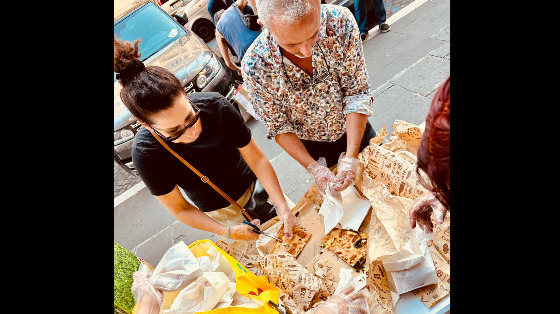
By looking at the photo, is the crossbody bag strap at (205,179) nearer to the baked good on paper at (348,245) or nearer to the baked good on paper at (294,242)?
the baked good on paper at (294,242)

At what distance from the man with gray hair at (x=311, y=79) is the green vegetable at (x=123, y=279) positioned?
940mm

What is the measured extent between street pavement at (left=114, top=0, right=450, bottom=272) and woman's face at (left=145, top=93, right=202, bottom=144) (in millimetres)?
2067

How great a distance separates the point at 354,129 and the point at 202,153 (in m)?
0.83

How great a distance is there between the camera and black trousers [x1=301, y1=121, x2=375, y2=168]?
1.99 m

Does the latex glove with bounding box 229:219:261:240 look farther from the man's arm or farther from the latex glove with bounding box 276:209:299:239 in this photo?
the man's arm

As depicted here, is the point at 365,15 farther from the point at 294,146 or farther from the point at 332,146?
the point at 294,146

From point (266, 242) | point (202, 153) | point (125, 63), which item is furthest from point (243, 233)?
point (125, 63)

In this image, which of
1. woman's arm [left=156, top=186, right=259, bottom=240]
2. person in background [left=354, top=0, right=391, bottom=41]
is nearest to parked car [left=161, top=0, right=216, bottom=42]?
person in background [left=354, top=0, right=391, bottom=41]
